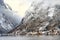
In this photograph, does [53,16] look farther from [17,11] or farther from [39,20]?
[17,11]

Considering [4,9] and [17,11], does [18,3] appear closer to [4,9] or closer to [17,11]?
[17,11]

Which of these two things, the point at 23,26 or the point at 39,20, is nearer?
the point at 23,26

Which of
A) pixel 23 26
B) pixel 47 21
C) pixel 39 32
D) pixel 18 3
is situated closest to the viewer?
pixel 18 3

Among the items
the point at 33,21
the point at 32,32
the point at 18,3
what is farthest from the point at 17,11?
the point at 33,21

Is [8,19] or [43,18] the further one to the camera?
[8,19]

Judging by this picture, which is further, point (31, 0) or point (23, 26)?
point (23, 26)

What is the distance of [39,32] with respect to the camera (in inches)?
1517

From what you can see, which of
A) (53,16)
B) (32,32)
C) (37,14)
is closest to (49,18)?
(53,16)

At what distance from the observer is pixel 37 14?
158 feet

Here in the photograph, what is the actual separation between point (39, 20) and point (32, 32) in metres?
12.7

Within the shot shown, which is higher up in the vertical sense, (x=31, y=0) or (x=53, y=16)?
(x=31, y=0)

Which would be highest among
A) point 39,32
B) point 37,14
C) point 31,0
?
point 31,0

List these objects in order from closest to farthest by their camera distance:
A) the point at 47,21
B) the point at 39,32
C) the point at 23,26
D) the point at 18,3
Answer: the point at 18,3 < the point at 39,32 < the point at 23,26 < the point at 47,21

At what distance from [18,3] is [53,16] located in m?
12.1
